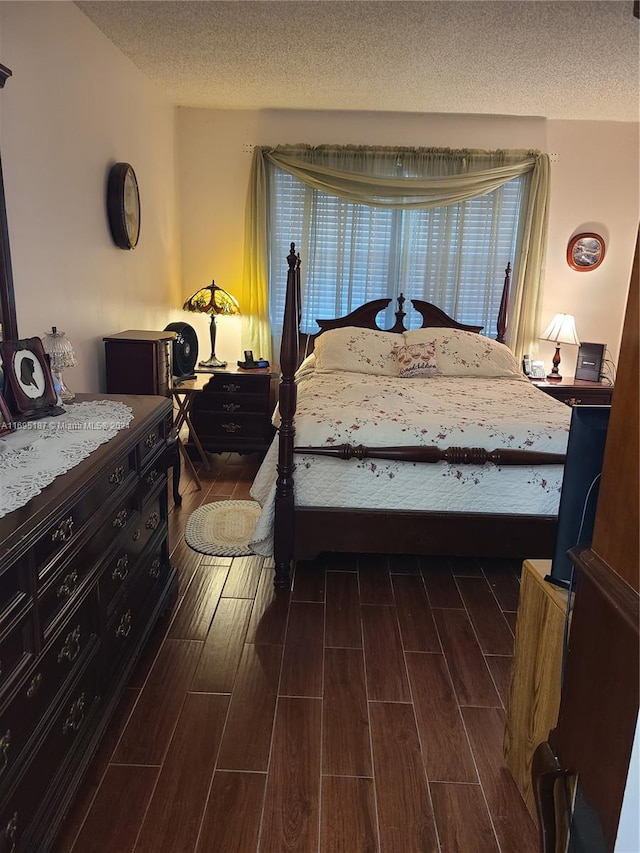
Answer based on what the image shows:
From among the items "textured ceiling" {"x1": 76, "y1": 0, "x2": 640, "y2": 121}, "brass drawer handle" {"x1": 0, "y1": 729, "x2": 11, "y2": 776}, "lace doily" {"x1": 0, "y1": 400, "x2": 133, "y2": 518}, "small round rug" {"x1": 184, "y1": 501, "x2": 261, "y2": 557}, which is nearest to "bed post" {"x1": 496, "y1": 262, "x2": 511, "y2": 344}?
"textured ceiling" {"x1": 76, "y1": 0, "x2": 640, "y2": 121}

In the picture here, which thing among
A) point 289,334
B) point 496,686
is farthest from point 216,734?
point 289,334

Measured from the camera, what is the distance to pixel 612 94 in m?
3.58

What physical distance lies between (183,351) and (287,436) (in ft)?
5.61

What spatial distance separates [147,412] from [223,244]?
9.42 ft

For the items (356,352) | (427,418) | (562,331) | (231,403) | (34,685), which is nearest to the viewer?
(34,685)

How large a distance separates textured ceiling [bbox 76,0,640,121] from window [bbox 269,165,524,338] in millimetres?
654

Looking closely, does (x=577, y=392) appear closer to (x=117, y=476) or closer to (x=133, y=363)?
(x=133, y=363)

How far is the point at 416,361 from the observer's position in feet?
12.6

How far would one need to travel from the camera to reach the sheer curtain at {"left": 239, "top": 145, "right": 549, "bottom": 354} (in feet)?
13.8

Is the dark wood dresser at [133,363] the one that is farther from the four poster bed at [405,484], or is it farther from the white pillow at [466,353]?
the white pillow at [466,353]

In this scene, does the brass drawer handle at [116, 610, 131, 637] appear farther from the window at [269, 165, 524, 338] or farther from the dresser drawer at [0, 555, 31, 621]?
the window at [269, 165, 524, 338]

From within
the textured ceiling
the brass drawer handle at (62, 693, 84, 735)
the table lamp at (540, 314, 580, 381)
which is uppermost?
the textured ceiling

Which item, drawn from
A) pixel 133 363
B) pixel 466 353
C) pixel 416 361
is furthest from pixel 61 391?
pixel 466 353

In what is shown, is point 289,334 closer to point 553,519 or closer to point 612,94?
point 553,519
